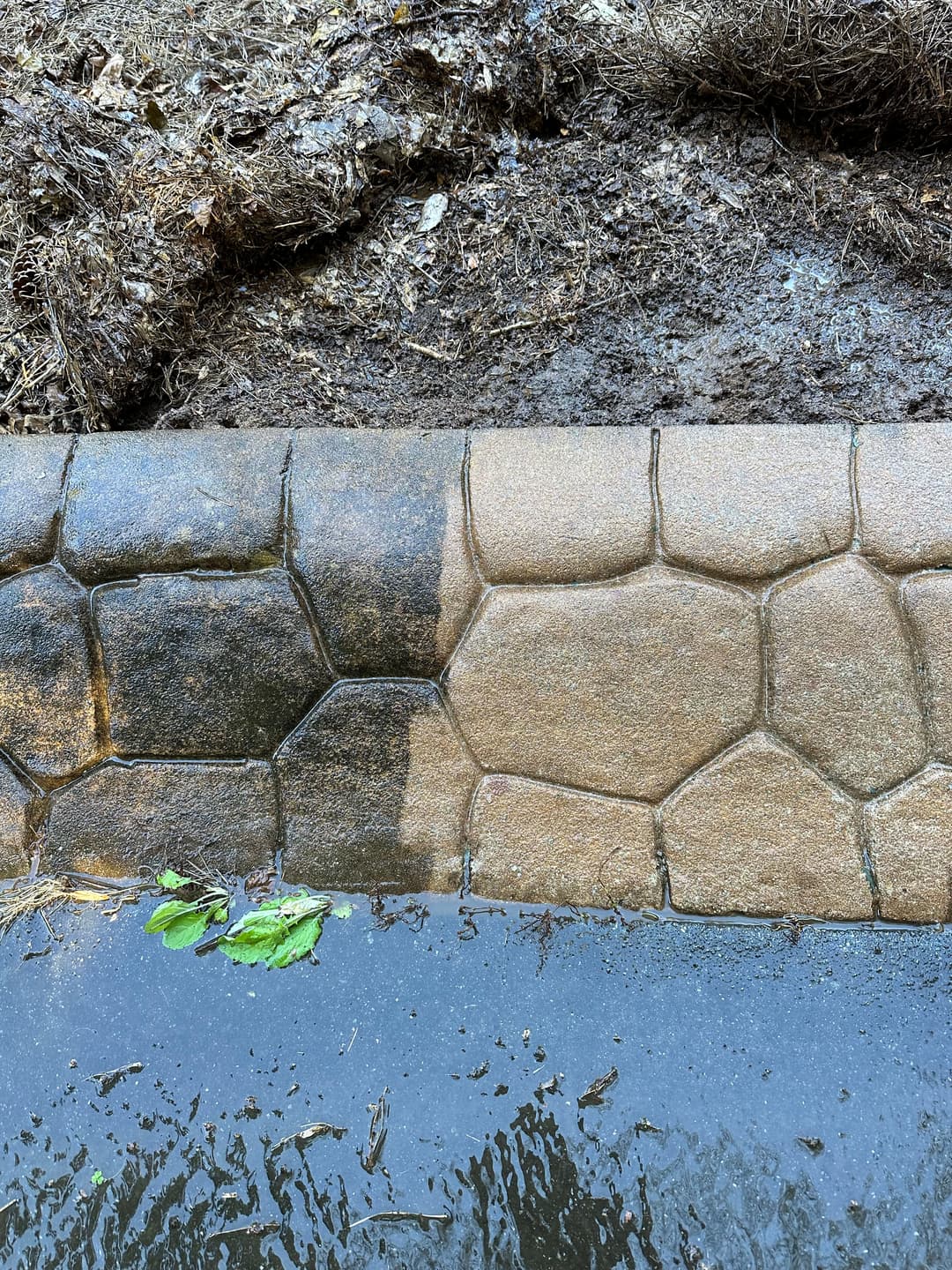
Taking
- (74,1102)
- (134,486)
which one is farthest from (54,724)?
(74,1102)

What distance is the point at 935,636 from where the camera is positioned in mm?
1822

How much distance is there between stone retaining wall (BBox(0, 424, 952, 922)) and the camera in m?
1.85

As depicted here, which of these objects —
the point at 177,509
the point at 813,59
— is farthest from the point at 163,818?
the point at 813,59

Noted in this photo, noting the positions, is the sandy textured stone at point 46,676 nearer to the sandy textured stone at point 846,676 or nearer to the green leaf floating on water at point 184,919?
the green leaf floating on water at point 184,919

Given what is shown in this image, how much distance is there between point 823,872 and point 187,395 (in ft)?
6.38

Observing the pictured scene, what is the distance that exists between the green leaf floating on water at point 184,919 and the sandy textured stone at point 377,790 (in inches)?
7.5

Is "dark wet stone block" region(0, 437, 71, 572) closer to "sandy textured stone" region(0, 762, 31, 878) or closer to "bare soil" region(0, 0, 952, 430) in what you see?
"bare soil" region(0, 0, 952, 430)

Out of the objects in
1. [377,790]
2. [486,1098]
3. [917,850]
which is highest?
[377,790]

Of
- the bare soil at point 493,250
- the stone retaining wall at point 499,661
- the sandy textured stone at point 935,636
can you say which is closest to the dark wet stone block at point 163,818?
the stone retaining wall at point 499,661

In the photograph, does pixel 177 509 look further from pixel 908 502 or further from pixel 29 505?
pixel 908 502

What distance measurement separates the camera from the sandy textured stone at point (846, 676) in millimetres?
1834

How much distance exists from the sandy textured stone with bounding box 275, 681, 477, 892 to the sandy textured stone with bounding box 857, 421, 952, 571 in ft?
3.29

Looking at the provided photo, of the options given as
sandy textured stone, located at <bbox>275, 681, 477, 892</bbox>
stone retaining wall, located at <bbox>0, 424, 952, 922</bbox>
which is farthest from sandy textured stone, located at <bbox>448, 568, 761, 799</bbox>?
sandy textured stone, located at <bbox>275, 681, 477, 892</bbox>

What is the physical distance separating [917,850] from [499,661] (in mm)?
970
